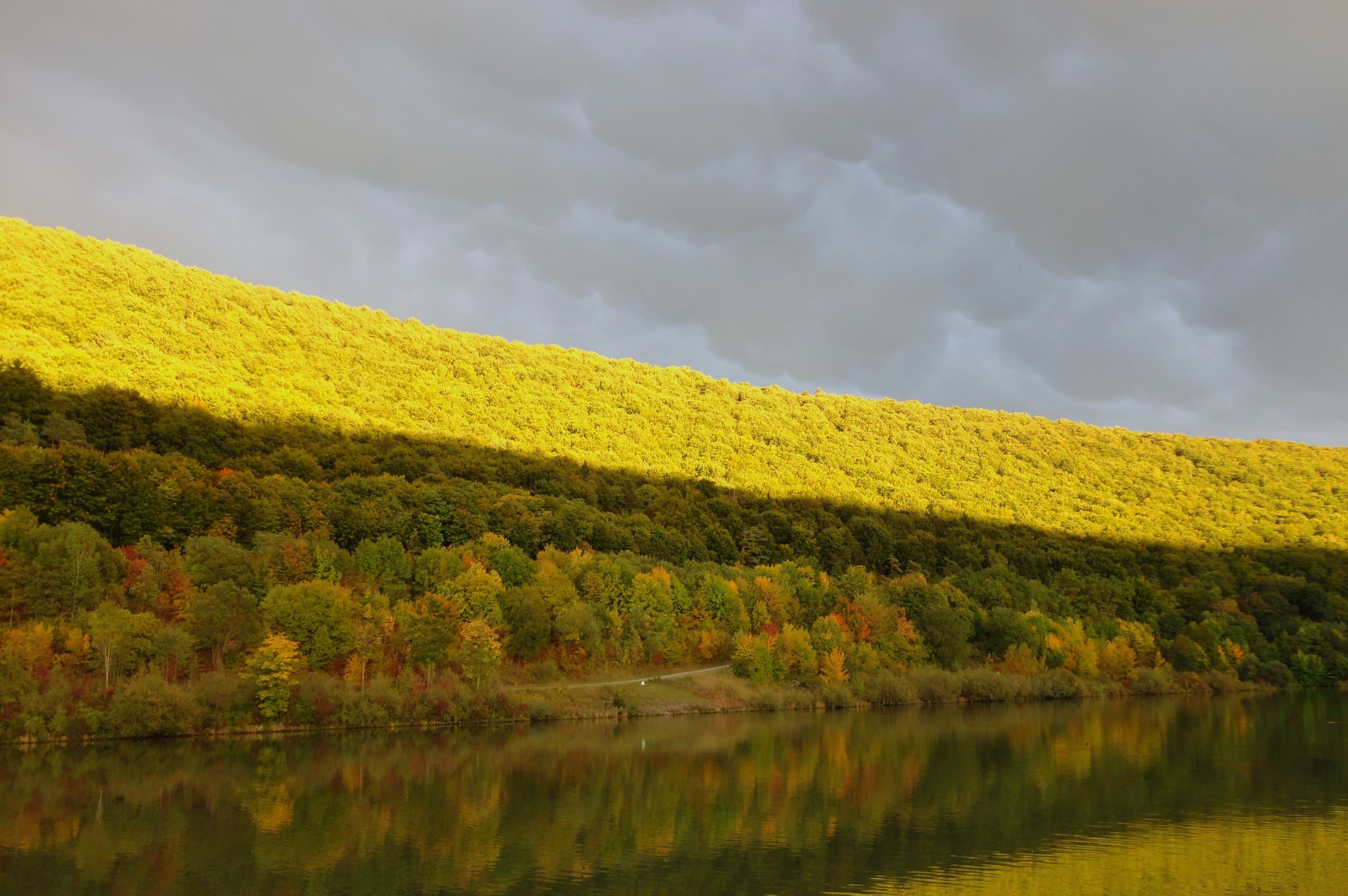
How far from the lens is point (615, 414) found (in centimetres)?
14475

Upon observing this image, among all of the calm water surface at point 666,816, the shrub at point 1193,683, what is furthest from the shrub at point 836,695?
the shrub at point 1193,683

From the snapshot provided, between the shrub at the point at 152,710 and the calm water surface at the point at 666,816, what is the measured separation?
4.10 ft

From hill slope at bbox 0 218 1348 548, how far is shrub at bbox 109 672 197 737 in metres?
55.9

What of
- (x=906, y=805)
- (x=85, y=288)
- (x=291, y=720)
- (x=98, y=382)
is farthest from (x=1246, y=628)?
(x=85, y=288)

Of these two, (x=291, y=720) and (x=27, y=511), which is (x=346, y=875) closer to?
(x=291, y=720)

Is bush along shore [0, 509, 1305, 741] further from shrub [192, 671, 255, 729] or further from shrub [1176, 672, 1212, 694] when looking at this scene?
shrub [1176, 672, 1212, 694]

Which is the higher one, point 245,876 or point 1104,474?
point 1104,474

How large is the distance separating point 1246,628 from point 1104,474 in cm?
6063

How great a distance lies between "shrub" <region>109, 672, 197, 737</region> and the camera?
41312 mm

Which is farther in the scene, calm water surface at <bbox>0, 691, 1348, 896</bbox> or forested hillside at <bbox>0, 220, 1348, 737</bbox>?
forested hillside at <bbox>0, 220, 1348, 737</bbox>

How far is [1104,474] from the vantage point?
156m

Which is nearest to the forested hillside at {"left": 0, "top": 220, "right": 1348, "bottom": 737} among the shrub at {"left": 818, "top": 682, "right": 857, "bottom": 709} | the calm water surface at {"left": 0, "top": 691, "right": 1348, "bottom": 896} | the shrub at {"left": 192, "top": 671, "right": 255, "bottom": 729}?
the shrub at {"left": 192, "top": 671, "right": 255, "bottom": 729}

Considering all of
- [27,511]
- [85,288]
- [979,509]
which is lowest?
[27,511]

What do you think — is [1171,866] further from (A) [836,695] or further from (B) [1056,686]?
(B) [1056,686]
